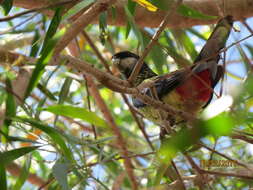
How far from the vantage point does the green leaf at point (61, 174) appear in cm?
124

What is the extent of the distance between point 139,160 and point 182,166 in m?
0.98

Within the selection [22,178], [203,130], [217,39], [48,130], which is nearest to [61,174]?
[48,130]

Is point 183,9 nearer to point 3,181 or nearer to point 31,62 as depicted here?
point 31,62

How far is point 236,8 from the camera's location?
1859 millimetres

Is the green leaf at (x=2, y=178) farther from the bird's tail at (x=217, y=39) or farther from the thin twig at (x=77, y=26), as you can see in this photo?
the bird's tail at (x=217, y=39)

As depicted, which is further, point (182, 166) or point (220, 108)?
point (182, 166)

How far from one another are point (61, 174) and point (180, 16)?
3.25 feet

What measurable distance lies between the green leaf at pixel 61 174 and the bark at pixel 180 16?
0.73 meters

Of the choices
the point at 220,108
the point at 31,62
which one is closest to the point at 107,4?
Result: the point at 31,62

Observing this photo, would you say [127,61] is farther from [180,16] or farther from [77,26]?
[77,26]

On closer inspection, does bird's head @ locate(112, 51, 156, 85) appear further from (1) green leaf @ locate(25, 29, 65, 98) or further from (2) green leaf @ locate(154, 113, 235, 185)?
(2) green leaf @ locate(154, 113, 235, 185)

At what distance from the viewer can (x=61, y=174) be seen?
1.27m

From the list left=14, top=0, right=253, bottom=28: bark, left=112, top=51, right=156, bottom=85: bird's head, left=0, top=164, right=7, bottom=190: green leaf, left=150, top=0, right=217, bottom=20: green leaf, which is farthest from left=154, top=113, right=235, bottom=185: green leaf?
left=112, top=51, right=156, bottom=85: bird's head

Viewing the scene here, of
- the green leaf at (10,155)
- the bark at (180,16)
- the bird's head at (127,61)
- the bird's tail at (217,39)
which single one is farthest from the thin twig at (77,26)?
the bird's head at (127,61)
